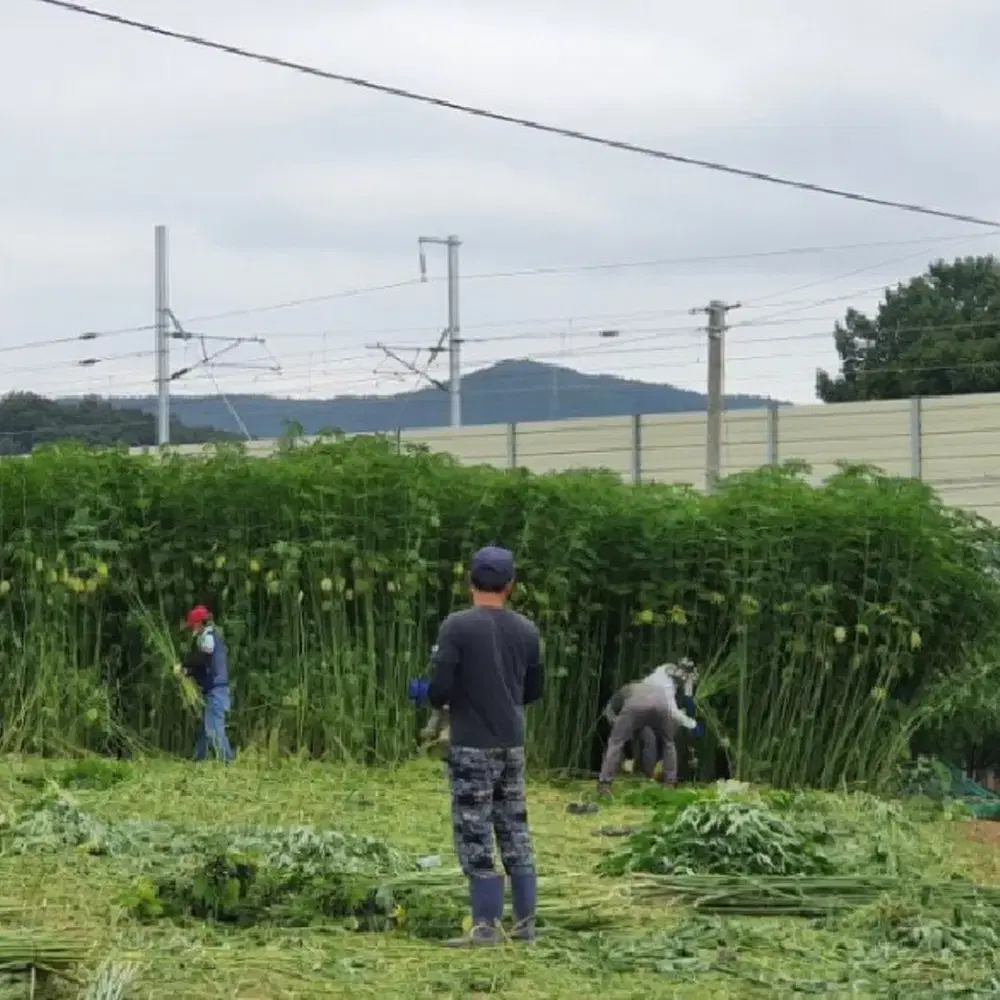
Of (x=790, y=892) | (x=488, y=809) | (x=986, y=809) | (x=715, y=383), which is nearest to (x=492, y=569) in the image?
(x=488, y=809)

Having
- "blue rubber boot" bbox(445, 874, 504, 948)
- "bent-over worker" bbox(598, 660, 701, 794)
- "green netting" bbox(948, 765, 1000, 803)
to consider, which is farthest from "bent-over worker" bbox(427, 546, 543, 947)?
"green netting" bbox(948, 765, 1000, 803)

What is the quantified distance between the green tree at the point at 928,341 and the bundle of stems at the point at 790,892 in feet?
151

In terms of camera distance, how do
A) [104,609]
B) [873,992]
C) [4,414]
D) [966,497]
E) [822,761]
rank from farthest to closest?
1. [4,414]
2. [966,497]
3. [104,609]
4. [822,761]
5. [873,992]

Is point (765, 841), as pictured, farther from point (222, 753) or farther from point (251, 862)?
point (222, 753)

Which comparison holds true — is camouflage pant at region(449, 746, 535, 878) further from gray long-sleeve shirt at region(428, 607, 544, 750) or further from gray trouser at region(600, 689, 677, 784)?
gray trouser at region(600, 689, 677, 784)

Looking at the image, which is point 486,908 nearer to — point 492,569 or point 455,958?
point 455,958

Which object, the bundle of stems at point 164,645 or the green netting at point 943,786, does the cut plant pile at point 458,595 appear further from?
the green netting at point 943,786

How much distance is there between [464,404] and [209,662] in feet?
182

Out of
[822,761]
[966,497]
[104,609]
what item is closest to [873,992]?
[822,761]

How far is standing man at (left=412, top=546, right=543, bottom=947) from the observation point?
773 centimetres

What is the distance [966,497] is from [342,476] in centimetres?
1750

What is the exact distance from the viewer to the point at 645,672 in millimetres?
15070

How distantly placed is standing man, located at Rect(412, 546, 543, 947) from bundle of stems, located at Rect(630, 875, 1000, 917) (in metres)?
0.86

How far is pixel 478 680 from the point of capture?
307 inches
